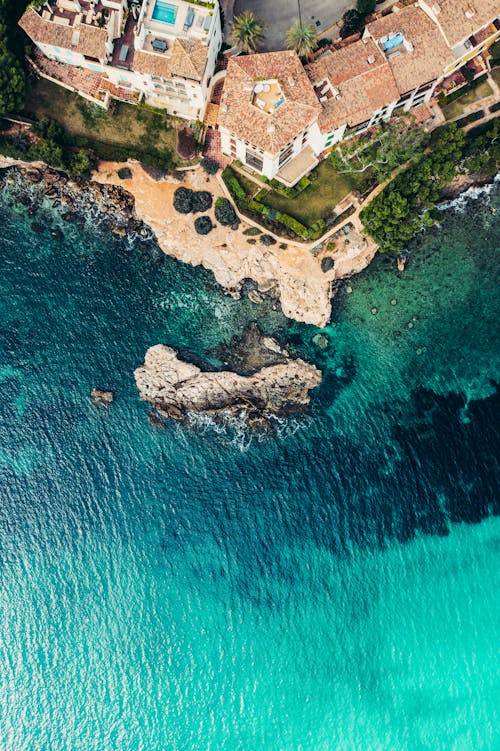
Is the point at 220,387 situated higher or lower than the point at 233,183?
lower

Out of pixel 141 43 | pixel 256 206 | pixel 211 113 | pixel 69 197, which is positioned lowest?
pixel 69 197

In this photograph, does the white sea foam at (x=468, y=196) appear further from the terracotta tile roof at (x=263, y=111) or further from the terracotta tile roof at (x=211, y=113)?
the terracotta tile roof at (x=211, y=113)

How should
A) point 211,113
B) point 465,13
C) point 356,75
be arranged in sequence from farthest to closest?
point 211,113, point 356,75, point 465,13

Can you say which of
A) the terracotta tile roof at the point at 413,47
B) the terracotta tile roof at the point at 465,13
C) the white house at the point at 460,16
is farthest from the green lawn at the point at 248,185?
the terracotta tile roof at the point at 465,13

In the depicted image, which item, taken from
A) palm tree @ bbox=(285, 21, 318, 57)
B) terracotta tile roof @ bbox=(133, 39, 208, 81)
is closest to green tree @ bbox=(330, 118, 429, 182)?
palm tree @ bbox=(285, 21, 318, 57)

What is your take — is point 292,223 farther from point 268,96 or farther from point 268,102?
point 268,96

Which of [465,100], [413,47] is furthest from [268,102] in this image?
[465,100]

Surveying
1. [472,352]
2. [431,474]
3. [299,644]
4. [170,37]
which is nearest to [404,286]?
[472,352]
